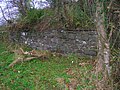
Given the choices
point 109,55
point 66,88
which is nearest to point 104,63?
point 109,55

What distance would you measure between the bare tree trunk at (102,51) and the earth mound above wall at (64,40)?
3.83m

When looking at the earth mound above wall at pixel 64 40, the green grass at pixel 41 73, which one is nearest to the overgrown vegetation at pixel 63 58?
the green grass at pixel 41 73

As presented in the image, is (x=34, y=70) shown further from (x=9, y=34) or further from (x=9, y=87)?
(x=9, y=34)

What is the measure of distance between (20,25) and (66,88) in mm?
5583

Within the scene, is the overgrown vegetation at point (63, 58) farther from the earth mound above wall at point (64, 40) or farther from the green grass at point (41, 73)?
the earth mound above wall at point (64, 40)

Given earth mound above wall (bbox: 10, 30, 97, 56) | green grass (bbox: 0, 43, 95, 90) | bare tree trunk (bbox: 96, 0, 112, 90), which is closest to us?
bare tree trunk (bbox: 96, 0, 112, 90)

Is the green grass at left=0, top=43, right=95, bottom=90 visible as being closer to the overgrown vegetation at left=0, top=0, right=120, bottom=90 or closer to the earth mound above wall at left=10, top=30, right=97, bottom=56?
the overgrown vegetation at left=0, top=0, right=120, bottom=90

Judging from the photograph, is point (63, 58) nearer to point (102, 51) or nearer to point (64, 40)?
point (64, 40)

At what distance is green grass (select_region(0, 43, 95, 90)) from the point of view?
562 cm

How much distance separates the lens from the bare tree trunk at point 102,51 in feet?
10.3

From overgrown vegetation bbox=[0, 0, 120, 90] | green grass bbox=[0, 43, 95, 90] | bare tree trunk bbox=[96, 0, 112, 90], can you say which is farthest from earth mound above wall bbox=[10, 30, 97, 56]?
Answer: bare tree trunk bbox=[96, 0, 112, 90]

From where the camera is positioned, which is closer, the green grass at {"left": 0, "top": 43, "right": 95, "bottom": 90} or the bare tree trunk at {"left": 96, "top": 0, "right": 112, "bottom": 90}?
the bare tree trunk at {"left": 96, "top": 0, "right": 112, "bottom": 90}

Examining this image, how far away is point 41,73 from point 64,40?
2164mm

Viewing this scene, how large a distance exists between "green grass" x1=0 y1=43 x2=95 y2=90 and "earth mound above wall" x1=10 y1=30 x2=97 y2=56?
337 mm
